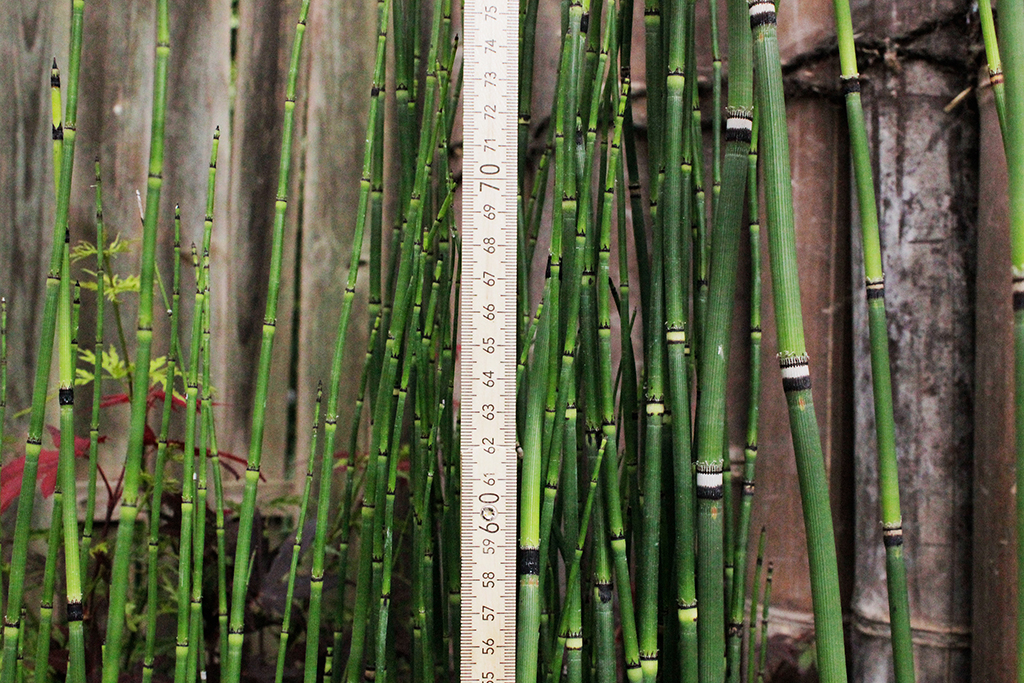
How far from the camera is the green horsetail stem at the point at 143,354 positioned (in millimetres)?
713

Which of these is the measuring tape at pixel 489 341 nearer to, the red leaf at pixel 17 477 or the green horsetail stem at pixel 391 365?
the green horsetail stem at pixel 391 365

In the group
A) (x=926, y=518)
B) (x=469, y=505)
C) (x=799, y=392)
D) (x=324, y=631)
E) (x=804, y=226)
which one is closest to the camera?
(x=799, y=392)

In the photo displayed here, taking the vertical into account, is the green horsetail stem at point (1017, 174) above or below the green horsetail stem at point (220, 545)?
above

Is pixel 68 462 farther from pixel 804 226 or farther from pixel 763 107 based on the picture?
pixel 804 226

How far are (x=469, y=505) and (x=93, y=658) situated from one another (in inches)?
28.8

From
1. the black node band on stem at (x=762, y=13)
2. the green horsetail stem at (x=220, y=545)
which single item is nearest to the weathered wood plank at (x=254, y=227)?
the green horsetail stem at (x=220, y=545)

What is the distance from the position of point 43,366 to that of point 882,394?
0.90 m

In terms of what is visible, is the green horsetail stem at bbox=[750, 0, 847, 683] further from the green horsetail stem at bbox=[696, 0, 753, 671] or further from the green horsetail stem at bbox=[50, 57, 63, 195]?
the green horsetail stem at bbox=[50, 57, 63, 195]

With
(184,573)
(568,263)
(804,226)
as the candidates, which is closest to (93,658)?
(184,573)

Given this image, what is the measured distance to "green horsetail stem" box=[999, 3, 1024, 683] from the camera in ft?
1.77

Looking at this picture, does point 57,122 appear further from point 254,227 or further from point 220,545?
point 254,227

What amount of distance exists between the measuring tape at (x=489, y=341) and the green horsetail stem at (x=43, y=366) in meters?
0.41

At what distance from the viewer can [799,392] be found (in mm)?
634

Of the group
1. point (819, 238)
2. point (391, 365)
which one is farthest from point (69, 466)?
point (819, 238)
